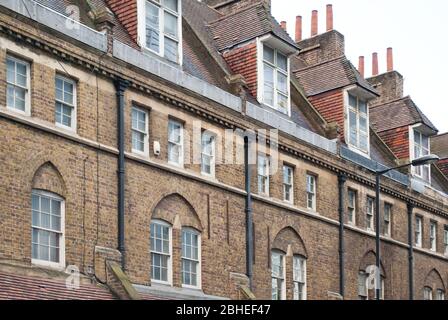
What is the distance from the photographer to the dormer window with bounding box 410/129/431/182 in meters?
45.8

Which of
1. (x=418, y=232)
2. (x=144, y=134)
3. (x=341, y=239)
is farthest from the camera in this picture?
(x=418, y=232)

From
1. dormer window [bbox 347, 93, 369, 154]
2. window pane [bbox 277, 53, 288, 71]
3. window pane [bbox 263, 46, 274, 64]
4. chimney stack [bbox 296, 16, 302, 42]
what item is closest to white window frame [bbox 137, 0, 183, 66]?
window pane [bbox 263, 46, 274, 64]

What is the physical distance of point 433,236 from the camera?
46250 millimetres

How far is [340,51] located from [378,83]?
19.7ft

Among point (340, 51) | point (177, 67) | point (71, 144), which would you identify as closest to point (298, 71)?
point (340, 51)

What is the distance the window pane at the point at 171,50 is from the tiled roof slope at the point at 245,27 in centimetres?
486

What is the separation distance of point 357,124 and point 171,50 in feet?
39.7

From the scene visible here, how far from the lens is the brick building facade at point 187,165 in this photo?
84.2 ft

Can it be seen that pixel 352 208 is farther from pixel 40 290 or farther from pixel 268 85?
pixel 40 290

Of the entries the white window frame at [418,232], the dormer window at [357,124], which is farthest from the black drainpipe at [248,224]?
the white window frame at [418,232]

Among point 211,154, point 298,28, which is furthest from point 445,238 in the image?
point 211,154

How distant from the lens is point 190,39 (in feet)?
118

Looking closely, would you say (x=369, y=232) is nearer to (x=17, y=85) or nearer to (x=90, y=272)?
(x=90, y=272)
